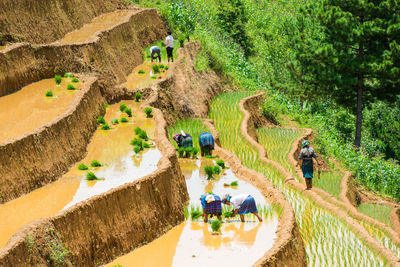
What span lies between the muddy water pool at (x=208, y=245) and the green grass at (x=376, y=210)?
7.12 m

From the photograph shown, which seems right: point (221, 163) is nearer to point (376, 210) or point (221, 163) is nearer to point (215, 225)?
point (215, 225)

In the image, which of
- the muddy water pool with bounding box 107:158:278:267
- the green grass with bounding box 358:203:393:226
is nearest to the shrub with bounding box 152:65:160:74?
the green grass with bounding box 358:203:393:226

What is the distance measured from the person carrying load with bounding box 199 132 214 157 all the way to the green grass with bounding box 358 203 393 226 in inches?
248

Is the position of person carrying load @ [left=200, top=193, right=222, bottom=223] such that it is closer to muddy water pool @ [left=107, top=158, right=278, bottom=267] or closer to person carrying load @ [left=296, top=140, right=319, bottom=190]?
muddy water pool @ [left=107, top=158, right=278, bottom=267]

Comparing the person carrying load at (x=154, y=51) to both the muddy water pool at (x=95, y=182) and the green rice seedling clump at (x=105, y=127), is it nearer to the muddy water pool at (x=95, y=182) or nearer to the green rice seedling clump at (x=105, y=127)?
the muddy water pool at (x=95, y=182)

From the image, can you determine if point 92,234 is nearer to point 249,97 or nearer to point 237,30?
point 249,97

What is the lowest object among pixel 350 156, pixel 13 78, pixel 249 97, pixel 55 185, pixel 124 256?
pixel 350 156

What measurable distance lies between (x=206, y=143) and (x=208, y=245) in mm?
5279

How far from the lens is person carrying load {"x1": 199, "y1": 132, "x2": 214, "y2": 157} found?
17109 millimetres

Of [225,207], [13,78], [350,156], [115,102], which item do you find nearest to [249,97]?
[350,156]

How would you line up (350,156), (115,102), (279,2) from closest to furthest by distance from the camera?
(115,102), (350,156), (279,2)

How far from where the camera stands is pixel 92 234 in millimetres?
11570

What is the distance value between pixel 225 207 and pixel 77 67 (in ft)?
29.4

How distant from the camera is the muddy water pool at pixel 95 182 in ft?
38.8
